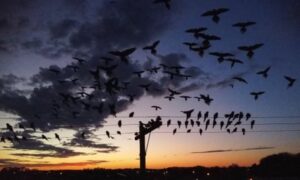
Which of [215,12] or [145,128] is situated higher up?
[215,12]

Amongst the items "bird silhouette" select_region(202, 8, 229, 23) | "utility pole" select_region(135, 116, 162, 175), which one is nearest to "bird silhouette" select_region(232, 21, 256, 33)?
"bird silhouette" select_region(202, 8, 229, 23)

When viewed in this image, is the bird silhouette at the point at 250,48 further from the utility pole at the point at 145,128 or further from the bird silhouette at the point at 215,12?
the utility pole at the point at 145,128

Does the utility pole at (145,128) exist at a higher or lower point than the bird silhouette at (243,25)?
lower

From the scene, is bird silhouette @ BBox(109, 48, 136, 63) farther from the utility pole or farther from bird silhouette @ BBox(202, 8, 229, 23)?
the utility pole

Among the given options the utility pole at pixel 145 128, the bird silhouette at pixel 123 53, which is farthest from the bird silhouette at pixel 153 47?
the utility pole at pixel 145 128

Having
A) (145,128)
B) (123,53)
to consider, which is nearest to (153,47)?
(123,53)

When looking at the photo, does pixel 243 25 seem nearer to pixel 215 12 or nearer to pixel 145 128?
pixel 215 12

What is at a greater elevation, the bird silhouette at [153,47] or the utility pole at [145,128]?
the bird silhouette at [153,47]

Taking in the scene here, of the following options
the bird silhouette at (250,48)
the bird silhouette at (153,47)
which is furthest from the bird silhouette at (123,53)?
the bird silhouette at (250,48)

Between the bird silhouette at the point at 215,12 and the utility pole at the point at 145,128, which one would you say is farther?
the utility pole at the point at 145,128

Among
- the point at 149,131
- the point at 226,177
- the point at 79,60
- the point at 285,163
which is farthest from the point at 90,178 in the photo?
the point at 285,163

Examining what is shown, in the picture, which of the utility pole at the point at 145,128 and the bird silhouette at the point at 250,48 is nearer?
the bird silhouette at the point at 250,48

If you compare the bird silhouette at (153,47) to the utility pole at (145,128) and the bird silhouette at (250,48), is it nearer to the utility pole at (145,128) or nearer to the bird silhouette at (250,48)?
the bird silhouette at (250,48)

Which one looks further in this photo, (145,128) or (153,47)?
(145,128)
